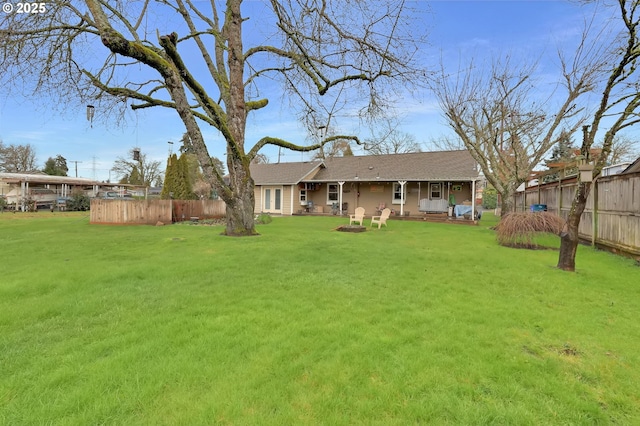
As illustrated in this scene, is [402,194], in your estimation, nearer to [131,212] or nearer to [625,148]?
[131,212]

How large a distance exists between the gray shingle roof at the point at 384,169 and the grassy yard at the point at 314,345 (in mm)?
14446

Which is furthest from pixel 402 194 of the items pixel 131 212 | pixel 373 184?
pixel 131 212

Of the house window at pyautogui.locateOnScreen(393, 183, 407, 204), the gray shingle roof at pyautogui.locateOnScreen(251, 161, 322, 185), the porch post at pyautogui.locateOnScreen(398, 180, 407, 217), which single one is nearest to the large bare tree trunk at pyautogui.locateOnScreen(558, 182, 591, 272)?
the porch post at pyautogui.locateOnScreen(398, 180, 407, 217)

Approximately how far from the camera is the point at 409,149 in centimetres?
3947

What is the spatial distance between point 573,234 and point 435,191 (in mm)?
14895

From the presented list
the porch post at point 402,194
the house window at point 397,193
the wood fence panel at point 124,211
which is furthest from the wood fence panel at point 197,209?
the house window at point 397,193

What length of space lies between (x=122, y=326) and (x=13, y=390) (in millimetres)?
1110

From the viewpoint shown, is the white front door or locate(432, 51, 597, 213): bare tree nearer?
locate(432, 51, 597, 213): bare tree

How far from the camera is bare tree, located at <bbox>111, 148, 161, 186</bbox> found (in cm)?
4856

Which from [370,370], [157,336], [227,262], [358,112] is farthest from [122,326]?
Answer: [358,112]

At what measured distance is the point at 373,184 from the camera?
2253cm

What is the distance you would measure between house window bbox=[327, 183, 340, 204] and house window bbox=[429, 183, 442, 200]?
21.9 ft

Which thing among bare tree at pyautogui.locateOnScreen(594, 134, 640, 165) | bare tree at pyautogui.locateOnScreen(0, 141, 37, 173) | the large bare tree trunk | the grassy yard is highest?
bare tree at pyautogui.locateOnScreen(0, 141, 37, 173)

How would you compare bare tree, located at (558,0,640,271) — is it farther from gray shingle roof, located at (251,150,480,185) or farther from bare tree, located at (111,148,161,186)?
bare tree, located at (111,148,161,186)
